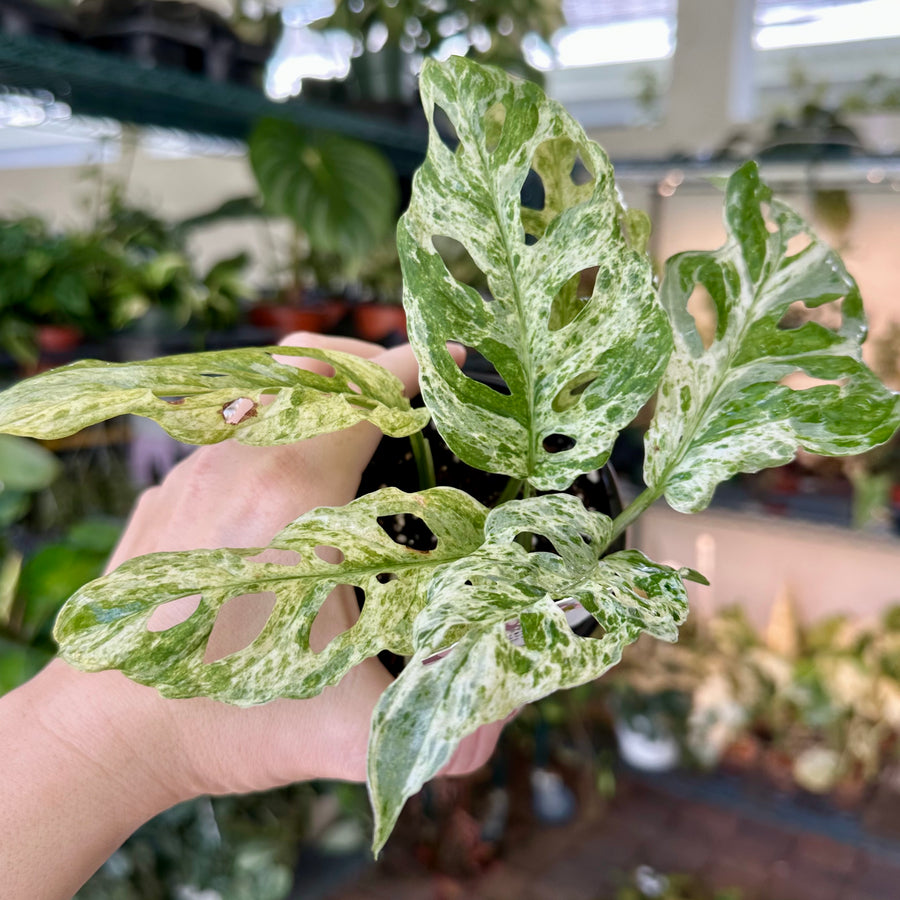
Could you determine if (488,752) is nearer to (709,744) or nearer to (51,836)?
(51,836)

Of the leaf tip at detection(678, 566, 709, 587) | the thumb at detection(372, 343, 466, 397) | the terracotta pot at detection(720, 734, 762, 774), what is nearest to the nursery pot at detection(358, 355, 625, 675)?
the thumb at detection(372, 343, 466, 397)

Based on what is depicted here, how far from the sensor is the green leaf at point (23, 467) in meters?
0.92

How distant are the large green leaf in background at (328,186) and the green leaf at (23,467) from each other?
0.55 metres

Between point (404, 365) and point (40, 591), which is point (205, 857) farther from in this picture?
point (404, 365)

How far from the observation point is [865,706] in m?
1.58

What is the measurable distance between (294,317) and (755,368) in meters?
1.19

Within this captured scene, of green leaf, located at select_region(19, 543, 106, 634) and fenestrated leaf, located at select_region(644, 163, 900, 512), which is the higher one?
fenestrated leaf, located at select_region(644, 163, 900, 512)

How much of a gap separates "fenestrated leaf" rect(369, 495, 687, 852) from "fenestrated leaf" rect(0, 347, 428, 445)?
0.08 meters

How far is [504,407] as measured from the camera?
318 millimetres

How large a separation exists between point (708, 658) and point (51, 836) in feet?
5.50

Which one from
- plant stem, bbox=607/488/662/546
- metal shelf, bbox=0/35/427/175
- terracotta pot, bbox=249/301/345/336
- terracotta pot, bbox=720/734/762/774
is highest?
metal shelf, bbox=0/35/427/175

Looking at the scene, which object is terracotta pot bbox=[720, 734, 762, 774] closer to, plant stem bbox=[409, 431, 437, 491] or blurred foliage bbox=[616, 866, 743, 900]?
blurred foliage bbox=[616, 866, 743, 900]

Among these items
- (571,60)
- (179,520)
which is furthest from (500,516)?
(571,60)

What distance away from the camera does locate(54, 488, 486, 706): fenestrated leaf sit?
0.27 metres
